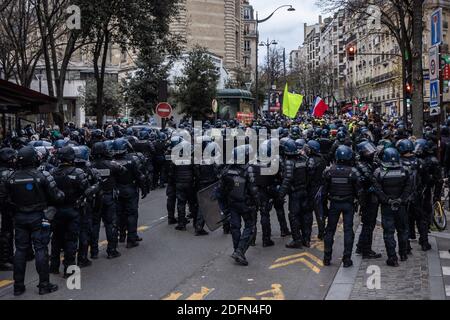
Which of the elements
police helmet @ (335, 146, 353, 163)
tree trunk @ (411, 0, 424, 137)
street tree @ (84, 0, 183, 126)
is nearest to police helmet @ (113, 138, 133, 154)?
police helmet @ (335, 146, 353, 163)

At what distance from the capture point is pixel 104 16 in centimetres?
2164

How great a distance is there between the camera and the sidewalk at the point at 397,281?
23.6ft

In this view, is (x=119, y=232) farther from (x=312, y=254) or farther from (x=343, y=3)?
(x=343, y=3)

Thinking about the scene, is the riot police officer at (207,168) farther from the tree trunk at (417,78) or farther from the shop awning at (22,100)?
the tree trunk at (417,78)

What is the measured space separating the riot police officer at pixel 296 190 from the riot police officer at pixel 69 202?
341 centimetres

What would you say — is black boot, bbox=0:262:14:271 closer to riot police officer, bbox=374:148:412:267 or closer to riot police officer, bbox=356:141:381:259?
riot police officer, bbox=356:141:381:259

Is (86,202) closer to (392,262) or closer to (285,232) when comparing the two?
(285,232)

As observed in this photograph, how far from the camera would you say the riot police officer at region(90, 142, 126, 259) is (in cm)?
953

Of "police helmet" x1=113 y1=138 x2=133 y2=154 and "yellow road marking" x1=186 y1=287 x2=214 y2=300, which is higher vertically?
"police helmet" x1=113 y1=138 x2=133 y2=154

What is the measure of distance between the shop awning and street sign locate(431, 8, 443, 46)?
30.8 feet
